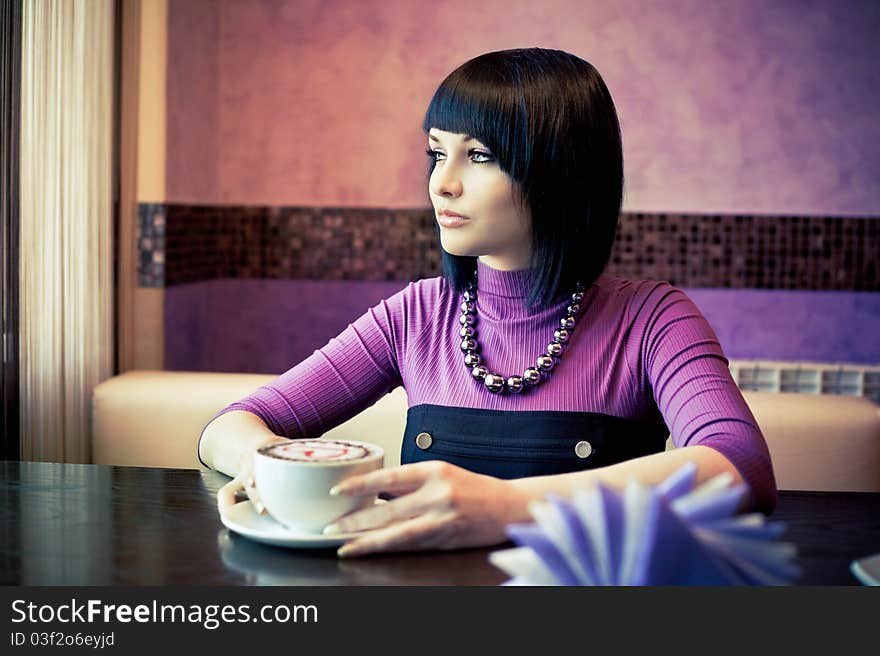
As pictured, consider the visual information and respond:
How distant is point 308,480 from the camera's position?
1.05m

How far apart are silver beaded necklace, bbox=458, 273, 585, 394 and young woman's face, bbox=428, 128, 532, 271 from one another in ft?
0.56

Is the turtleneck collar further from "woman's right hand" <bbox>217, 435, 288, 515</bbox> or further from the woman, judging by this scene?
"woman's right hand" <bbox>217, 435, 288, 515</bbox>

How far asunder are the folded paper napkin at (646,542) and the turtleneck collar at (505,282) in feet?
2.71

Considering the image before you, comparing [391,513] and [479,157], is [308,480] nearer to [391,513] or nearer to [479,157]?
[391,513]

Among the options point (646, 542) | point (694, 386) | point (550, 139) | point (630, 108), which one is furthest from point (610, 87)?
point (646, 542)

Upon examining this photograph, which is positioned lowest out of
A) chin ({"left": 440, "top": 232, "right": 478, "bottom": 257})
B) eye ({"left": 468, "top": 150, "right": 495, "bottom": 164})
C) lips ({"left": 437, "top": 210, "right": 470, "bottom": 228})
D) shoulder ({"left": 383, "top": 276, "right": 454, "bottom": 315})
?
shoulder ({"left": 383, "top": 276, "right": 454, "bottom": 315})

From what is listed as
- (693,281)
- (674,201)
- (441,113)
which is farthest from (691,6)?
(441,113)

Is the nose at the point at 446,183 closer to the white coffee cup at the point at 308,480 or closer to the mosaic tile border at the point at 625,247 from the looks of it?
the white coffee cup at the point at 308,480

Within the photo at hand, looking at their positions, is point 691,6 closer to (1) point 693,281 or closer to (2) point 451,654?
(1) point 693,281

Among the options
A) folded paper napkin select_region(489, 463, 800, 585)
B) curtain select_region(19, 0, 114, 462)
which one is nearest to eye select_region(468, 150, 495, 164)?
folded paper napkin select_region(489, 463, 800, 585)

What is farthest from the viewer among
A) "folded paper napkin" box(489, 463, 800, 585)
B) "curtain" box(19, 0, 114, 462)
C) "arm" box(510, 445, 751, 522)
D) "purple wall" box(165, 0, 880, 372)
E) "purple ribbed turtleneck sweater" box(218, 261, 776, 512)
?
"purple wall" box(165, 0, 880, 372)

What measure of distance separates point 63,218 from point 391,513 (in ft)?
7.77

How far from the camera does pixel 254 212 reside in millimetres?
4418

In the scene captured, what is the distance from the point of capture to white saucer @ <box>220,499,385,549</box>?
3.44ft
